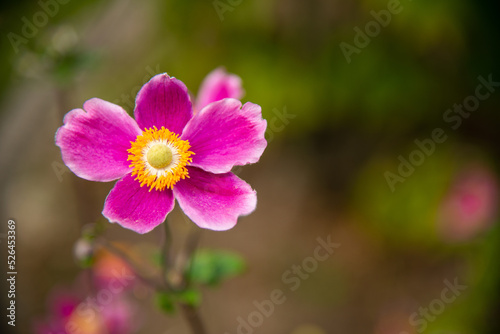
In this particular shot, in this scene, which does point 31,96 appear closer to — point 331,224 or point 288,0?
point 288,0

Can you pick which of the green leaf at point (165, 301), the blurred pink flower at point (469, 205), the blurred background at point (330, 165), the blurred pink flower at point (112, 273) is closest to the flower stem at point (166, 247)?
the green leaf at point (165, 301)

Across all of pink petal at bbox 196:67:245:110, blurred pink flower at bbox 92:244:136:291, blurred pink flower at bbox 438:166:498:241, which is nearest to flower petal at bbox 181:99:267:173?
pink petal at bbox 196:67:245:110

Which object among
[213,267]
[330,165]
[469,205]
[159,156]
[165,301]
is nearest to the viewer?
[159,156]

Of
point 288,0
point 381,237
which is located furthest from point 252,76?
point 381,237

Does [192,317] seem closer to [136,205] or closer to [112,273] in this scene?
[136,205]

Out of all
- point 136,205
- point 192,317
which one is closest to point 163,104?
point 136,205

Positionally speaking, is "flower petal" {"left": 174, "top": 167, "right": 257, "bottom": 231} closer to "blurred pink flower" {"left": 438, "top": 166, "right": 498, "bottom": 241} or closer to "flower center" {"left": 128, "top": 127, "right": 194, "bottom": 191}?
"flower center" {"left": 128, "top": 127, "right": 194, "bottom": 191}

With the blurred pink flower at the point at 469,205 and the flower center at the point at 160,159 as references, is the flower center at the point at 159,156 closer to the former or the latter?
the flower center at the point at 160,159
